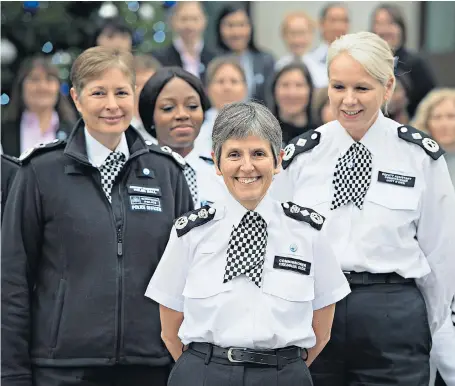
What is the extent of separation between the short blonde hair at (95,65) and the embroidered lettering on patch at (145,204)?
0.57m

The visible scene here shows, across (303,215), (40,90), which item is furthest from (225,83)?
(303,215)

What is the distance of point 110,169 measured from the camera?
16.8ft

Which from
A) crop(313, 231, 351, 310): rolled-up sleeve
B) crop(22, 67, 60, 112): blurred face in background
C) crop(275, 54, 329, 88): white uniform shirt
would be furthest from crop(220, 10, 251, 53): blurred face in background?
crop(313, 231, 351, 310): rolled-up sleeve

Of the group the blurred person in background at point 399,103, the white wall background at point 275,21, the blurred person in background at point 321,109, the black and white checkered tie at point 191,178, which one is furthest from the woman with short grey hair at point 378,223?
the white wall background at point 275,21

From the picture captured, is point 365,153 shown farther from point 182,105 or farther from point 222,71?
point 222,71

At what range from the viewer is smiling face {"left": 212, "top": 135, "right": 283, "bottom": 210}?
4.48m

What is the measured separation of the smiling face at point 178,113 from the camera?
603 centimetres

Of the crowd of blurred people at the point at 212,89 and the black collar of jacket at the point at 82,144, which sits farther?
the crowd of blurred people at the point at 212,89

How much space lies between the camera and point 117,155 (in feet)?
16.9

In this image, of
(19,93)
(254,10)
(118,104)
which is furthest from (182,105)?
(254,10)

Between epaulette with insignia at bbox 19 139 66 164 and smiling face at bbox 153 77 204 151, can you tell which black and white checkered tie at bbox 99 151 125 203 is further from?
smiling face at bbox 153 77 204 151

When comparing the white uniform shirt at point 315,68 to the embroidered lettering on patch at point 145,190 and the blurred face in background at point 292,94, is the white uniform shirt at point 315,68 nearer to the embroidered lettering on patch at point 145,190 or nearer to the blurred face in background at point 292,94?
the blurred face in background at point 292,94

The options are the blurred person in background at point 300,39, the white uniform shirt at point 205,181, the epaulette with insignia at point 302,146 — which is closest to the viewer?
the epaulette with insignia at point 302,146

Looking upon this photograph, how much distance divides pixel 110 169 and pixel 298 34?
470cm
